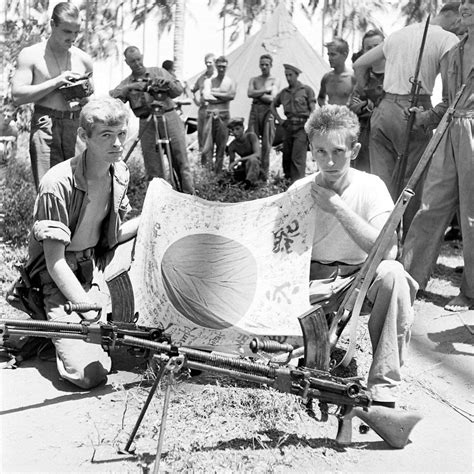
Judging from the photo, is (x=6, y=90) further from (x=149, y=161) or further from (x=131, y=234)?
(x=131, y=234)

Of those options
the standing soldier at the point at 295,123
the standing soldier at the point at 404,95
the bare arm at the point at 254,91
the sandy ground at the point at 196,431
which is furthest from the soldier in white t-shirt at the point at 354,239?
the bare arm at the point at 254,91

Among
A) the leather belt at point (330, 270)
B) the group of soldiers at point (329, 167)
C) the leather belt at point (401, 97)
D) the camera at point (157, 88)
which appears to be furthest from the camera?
the camera at point (157, 88)

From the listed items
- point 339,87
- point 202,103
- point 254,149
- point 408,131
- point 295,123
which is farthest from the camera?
point 202,103

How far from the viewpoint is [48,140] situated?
557 centimetres

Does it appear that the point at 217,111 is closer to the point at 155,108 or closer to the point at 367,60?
the point at 155,108

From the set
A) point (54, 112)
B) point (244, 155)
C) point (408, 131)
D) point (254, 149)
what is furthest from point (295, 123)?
point (54, 112)

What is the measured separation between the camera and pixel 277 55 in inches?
671

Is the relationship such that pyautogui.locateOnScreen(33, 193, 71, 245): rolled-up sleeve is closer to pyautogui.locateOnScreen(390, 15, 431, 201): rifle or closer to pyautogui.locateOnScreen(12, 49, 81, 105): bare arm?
pyautogui.locateOnScreen(12, 49, 81, 105): bare arm

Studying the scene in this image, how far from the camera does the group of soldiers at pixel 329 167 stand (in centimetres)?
331

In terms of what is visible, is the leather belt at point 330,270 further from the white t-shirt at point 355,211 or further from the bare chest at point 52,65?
the bare chest at point 52,65

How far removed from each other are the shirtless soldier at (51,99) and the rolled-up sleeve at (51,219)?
6.48 ft

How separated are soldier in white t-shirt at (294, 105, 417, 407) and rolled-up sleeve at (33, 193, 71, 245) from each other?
113cm

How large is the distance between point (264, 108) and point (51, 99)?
6.28m

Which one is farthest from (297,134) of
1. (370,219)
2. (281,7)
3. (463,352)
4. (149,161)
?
(281,7)
